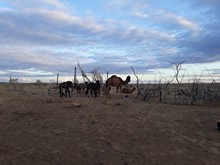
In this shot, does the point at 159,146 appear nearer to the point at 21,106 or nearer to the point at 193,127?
the point at 193,127

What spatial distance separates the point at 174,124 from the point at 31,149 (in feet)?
16.6

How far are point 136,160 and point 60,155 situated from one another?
1.55 m

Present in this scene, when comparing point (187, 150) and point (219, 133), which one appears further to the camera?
point (219, 133)

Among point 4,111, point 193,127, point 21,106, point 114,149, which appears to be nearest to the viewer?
point 114,149

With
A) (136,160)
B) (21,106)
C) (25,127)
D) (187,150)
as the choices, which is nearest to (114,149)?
(136,160)

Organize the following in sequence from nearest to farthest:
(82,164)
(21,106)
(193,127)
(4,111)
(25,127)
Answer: (82,164) < (25,127) < (193,127) < (4,111) < (21,106)

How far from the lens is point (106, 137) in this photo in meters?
9.23

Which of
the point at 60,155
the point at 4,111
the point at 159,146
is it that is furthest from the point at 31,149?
the point at 4,111

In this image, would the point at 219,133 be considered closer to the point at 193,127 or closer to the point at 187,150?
the point at 193,127

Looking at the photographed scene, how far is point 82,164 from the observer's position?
7.16 metres

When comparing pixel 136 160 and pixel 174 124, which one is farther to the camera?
pixel 174 124

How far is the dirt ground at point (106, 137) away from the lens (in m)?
7.61

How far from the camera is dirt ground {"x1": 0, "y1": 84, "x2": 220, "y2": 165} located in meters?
7.61

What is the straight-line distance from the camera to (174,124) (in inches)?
453
